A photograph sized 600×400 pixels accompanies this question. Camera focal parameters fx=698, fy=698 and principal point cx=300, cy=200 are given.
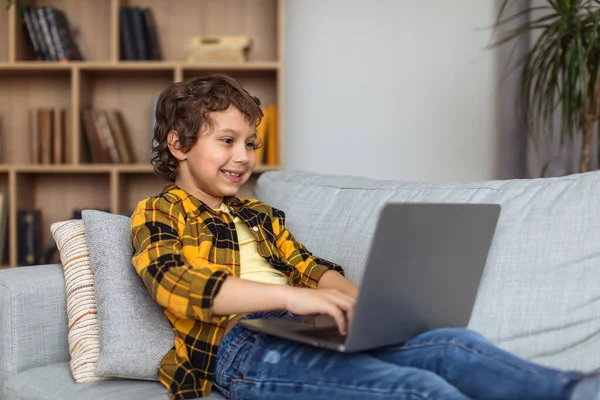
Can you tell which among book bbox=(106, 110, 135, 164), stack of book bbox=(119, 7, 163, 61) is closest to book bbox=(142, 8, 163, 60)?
stack of book bbox=(119, 7, 163, 61)

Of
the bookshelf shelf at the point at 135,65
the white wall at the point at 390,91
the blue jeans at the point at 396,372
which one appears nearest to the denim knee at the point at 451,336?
the blue jeans at the point at 396,372

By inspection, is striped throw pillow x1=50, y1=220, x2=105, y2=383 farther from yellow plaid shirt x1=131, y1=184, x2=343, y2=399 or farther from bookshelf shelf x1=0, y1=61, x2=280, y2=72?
bookshelf shelf x1=0, y1=61, x2=280, y2=72

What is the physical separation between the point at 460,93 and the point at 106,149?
157cm

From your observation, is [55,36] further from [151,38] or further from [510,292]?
[510,292]

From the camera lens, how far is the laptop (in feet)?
3.27

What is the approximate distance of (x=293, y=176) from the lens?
188 cm

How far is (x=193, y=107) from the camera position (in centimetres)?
147

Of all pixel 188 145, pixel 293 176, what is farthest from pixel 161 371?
pixel 293 176

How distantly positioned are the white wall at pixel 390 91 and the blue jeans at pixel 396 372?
198 centimetres

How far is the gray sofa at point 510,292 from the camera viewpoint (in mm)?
1274

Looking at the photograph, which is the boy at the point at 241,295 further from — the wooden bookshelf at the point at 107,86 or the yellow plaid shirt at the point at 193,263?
the wooden bookshelf at the point at 107,86

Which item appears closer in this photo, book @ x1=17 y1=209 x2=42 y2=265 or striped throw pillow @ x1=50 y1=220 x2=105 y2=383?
striped throw pillow @ x1=50 y1=220 x2=105 y2=383

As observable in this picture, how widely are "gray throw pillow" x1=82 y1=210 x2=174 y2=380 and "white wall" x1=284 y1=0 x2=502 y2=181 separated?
1.78 meters

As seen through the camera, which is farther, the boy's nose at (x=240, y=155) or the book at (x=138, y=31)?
the book at (x=138, y=31)
